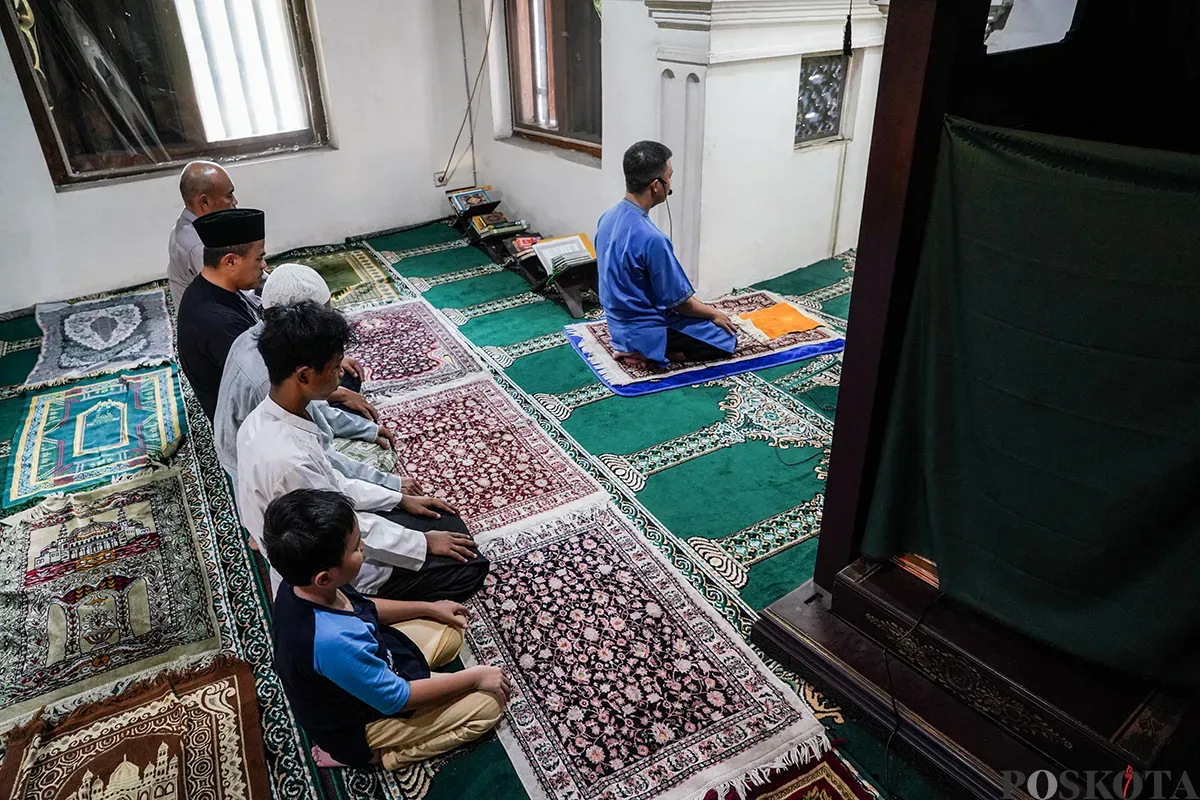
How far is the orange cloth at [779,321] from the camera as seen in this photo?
164 inches

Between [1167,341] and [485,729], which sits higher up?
[1167,341]

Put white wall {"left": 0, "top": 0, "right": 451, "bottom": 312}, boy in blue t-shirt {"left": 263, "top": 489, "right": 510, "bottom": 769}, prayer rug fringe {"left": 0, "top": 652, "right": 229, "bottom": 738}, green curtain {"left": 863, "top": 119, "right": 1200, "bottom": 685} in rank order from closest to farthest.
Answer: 1. green curtain {"left": 863, "top": 119, "right": 1200, "bottom": 685}
2. boy in blue t-shirt {"left": 263, "top": 489, "right": 510, "bottom": 769}
3. prayer rug fringe {"left": 0, "top": 652, "right": 229, "bottom": 738}
4. white wall {"left": 0, "top": 0, "right": 451, "bottom": 312}

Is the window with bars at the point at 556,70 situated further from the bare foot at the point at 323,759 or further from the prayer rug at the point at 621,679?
the bare foot at the point at 323,759

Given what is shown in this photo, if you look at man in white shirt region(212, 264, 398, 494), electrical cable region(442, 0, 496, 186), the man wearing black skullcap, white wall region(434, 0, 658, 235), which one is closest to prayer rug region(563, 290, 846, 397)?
white wall region(434, 0, 658, 235)

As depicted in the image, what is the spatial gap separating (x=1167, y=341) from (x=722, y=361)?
256 centimetres

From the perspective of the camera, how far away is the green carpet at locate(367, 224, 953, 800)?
1943mm

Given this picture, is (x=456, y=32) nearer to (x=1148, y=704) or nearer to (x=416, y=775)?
(x=416, y=775)

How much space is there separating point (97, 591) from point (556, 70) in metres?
4.33

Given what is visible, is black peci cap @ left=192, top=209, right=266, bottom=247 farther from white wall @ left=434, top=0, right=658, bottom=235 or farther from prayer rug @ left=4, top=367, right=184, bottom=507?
white wall @ left=434, top=0, right=658, bottom=235

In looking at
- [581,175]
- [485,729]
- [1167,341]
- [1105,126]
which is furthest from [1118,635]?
A: [581,175]

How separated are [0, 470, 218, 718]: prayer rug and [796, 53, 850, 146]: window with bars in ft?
13.5

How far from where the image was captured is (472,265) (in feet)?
17.7

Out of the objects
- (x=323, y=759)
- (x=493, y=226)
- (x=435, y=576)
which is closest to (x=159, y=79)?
(x=493, y=226)

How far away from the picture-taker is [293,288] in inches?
105
